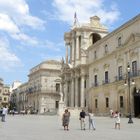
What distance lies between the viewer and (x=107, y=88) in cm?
4369

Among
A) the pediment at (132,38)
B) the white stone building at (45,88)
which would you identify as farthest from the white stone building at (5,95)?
the pediment at (132,38)

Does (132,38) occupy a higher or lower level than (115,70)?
higher

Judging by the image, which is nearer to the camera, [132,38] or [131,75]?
[131,75]

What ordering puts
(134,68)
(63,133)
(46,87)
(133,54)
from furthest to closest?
1. (46,87)
2. (134,68)
3. (133,54)
4. (63,133)

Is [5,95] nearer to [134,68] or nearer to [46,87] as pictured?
[46,87]

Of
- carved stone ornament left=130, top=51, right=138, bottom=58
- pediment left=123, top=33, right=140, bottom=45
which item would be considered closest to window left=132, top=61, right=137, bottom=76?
carved stone ornament left=130, top=51, right=138, bottom=58

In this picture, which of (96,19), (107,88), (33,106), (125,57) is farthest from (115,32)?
(33,106)

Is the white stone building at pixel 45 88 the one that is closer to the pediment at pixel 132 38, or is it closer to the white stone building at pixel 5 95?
the white stone building at pixel 5 95

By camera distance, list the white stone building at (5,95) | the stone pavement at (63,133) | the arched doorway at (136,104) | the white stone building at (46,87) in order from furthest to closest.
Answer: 1. the white stone building at (5,95)
2. the white stone building at (46,87)
3. the arched doorway at (136,104)
4. the stone pavement at (63,133)

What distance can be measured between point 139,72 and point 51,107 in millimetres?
47847

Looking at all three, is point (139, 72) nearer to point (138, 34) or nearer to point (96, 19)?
point (138, 34)

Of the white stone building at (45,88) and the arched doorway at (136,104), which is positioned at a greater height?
the white stone building at (45,88)

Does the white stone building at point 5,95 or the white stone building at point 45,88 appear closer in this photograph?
the white stone building at point 45,88

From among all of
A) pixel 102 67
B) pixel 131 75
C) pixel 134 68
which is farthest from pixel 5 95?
pixel 134 68
